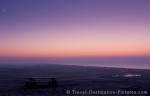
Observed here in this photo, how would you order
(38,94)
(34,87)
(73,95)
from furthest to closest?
(34,87), (38,94), (73,95)

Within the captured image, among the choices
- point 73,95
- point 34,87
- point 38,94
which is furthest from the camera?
point 34,87

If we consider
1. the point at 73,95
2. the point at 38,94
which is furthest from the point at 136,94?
the point at 38,94

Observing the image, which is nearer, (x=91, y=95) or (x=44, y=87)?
(x=91, y=95)

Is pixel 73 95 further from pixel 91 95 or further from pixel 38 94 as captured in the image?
pixel 38 94

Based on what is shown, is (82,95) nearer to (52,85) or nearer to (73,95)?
(73,95)

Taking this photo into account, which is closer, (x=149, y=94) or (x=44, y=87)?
(x=149, y=94)

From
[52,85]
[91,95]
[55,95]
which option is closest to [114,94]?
[91,95]

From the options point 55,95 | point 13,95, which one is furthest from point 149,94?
point 13,95

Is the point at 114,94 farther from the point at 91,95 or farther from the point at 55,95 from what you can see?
the point at 55,95
